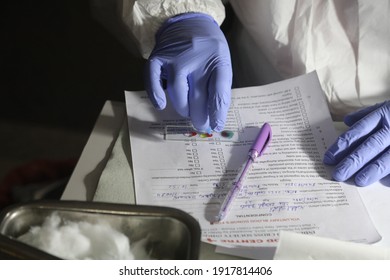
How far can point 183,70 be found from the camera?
2.30 feet

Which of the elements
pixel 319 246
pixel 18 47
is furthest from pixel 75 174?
pixel 18 47

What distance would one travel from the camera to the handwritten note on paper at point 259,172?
578 millimetres

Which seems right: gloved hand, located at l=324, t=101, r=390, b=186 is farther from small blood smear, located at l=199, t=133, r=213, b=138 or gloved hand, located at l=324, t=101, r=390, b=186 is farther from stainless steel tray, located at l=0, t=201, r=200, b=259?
stainless steel tray, located at l=0, t=201, r=200, b=259

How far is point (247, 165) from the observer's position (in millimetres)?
639

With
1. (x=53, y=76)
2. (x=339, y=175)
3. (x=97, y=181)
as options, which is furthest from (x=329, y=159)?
(x=53, y=76)

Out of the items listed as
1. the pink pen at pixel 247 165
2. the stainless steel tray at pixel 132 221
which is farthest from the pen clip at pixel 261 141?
the stainless steel tray at pixel 132 221

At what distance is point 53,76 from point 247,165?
1.14 metres

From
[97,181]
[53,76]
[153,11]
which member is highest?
[153,11]

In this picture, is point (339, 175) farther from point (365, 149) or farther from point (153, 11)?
point (153, 11)

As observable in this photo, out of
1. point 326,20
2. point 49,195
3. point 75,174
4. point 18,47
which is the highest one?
point 326,20

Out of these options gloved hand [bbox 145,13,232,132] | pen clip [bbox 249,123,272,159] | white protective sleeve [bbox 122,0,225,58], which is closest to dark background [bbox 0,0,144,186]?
white protective sleeve [bbox 122,0,225,58]

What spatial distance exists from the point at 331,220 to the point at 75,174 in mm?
335

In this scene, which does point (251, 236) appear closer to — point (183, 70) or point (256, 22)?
point (183, 70)

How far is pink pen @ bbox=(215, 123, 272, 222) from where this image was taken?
23.3 inches
